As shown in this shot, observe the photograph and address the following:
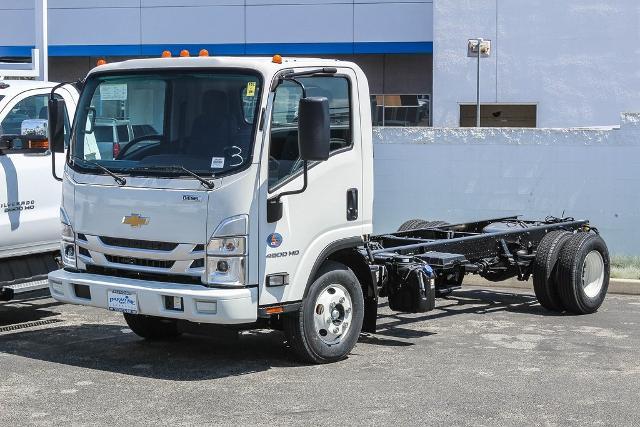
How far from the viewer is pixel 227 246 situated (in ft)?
27.0

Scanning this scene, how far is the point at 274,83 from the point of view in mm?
8398

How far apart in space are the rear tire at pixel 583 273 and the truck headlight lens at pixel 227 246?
4.37 metres

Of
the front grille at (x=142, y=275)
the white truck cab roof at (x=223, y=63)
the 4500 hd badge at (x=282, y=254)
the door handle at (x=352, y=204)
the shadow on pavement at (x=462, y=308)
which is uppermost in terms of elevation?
the white truck cab roof at (x=223, y=63)

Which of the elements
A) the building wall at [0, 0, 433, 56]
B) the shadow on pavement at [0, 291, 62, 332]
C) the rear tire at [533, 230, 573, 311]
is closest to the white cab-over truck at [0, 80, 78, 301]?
the shadow on pavement at [0, 291, 62, 332]

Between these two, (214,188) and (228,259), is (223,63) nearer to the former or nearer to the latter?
(214,188)

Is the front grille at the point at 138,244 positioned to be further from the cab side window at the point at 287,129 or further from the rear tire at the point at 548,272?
the rear tire at the point at 548,272

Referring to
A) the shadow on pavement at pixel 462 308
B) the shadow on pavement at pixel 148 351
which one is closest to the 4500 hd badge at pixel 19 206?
the shadow on pavement at pixel 148 351

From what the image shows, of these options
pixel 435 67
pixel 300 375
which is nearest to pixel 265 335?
pixel 300 375

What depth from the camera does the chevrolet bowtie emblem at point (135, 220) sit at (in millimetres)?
8492

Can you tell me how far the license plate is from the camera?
8461 millimetres

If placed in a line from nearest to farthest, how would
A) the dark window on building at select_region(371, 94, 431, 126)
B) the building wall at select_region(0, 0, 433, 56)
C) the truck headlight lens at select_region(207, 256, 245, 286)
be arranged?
the truck headlight lens at select_region(207, 256, 245, 286) → the building wall at select_region(0, 0, 433, 56) → the dark window on building at select_region(371, 94, 431, 126)

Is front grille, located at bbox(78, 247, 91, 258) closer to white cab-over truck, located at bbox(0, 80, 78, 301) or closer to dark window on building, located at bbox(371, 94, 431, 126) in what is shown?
white cab-over truck, located at bbox(0, 80, 78, 301)

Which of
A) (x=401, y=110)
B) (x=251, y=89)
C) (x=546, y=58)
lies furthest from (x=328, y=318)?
(x=401, y=110)

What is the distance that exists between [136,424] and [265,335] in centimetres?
327
